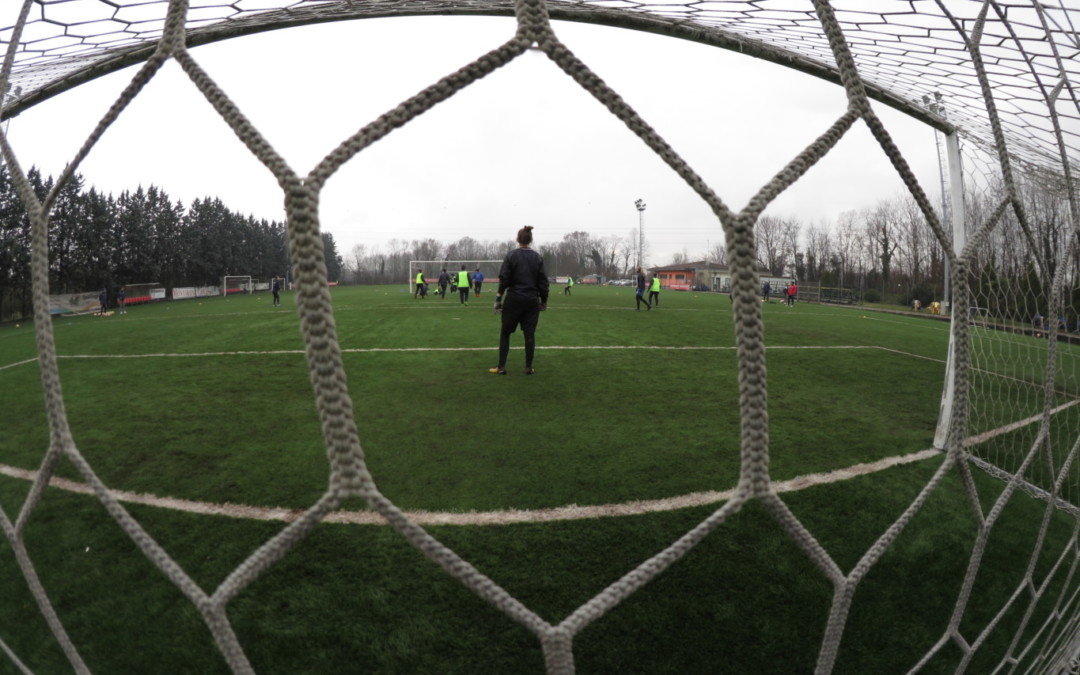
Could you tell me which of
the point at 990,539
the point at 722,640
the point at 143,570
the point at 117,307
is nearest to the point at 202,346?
the point at 143,570

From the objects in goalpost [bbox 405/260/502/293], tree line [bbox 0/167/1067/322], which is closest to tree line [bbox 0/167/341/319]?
tree line [bbox 0/167/1067/322]

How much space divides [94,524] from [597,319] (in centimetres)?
919

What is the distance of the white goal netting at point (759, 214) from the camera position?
708 millimetres

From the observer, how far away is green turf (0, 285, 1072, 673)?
4.66ft

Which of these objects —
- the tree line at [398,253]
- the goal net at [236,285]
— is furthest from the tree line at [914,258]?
the goal net at [236,285]

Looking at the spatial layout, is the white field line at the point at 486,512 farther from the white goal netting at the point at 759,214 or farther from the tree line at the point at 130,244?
the tree line at the point at 130,244

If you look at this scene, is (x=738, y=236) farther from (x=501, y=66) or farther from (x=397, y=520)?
(x=397, y=520)

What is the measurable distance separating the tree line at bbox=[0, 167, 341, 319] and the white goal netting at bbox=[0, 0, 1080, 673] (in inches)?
165

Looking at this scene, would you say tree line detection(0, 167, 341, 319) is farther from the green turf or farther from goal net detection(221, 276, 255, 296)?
the green turf

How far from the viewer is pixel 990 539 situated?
197cm

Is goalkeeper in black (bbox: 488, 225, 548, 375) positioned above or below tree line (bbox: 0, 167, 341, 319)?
below

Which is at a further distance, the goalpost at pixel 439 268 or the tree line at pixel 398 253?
the goalpost at pixel 439 268

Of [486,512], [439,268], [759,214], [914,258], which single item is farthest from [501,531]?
[439,268]

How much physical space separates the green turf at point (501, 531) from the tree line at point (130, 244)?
2611 millimetres
